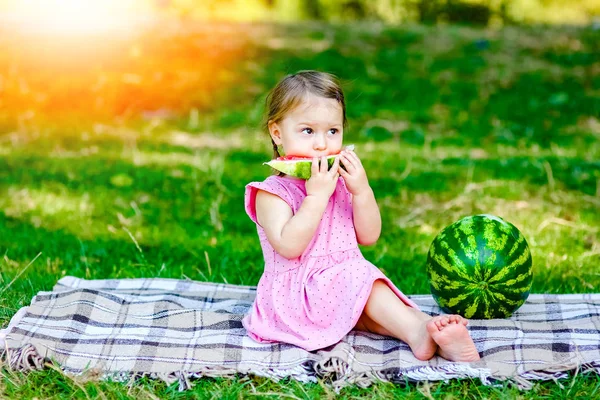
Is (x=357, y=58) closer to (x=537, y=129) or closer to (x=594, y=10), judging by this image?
(x=537, y=129)

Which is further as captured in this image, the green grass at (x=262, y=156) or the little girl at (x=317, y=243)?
the green grass at (x=262, y=156)

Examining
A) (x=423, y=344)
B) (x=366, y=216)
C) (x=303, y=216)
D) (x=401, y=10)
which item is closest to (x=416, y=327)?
(x=423, y=344)

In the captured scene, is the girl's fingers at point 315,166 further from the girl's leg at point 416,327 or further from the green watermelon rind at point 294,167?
the girl's leg at point 416,327

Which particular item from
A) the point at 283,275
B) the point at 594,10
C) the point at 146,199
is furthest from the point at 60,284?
the point at 594,10

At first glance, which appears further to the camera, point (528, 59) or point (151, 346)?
point (528, 59)

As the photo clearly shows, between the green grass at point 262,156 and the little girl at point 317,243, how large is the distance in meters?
0.40

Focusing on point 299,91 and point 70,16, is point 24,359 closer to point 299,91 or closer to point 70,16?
point 299,91

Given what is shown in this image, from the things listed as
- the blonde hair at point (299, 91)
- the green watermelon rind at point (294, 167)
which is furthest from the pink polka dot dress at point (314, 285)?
the blonde hair at point (299, 91)

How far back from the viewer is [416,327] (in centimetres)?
357

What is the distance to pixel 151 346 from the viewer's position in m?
3.61

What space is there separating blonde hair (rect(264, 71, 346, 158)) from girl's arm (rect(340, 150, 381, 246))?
28cm

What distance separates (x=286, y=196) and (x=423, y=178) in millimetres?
3484

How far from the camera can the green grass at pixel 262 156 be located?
4.85 metres

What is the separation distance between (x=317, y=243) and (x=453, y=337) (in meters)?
0.81
